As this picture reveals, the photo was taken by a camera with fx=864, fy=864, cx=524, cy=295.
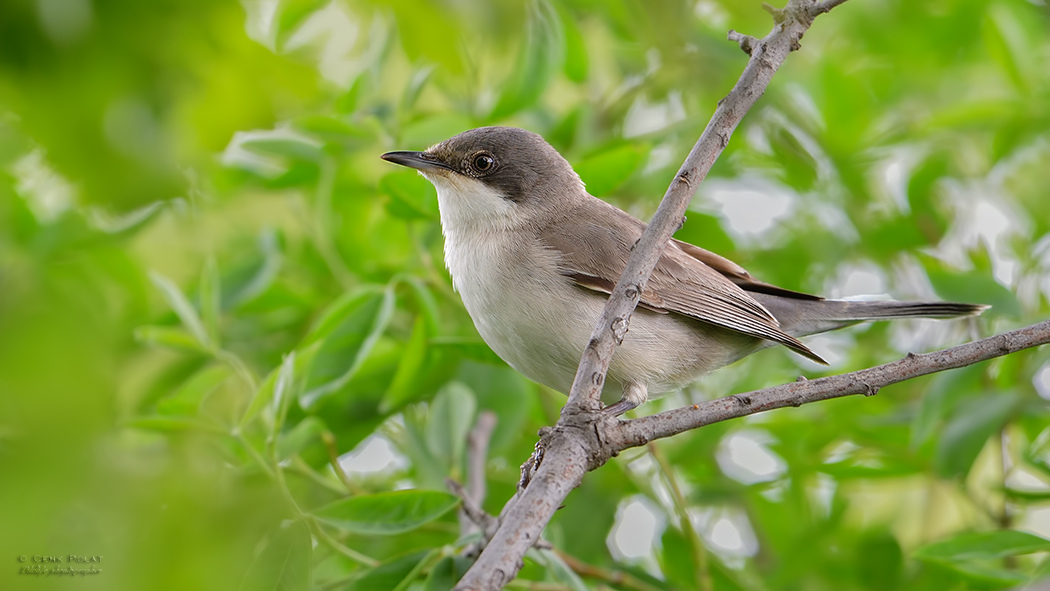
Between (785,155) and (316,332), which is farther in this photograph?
(785,155)

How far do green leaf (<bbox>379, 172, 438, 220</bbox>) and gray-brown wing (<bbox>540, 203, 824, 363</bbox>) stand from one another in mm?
481

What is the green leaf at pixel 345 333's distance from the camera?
10.1 feet

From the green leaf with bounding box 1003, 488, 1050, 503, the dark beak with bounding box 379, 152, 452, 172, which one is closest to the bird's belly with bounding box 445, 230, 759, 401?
the dark beak with bounding box 379, 152, 452, 172

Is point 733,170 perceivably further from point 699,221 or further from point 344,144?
point 344,144

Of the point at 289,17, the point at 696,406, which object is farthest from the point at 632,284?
the point at 289,17

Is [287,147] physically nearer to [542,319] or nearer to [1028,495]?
[542,319]

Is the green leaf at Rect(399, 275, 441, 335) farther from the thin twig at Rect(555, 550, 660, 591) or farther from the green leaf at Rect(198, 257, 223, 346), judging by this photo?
the thin twig at Rect(555, 550, 660, 591)

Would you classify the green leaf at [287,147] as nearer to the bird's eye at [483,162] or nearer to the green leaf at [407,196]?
the green leaf at [407,196]

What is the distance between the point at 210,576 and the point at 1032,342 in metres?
2.15

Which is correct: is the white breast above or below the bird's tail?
below

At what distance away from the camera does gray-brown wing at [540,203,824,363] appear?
3.28 meters

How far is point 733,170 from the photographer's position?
14.5 feet

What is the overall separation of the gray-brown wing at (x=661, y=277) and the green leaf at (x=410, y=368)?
581mm

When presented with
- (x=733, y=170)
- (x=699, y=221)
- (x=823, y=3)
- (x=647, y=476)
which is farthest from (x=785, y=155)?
(x=823, y=3)
